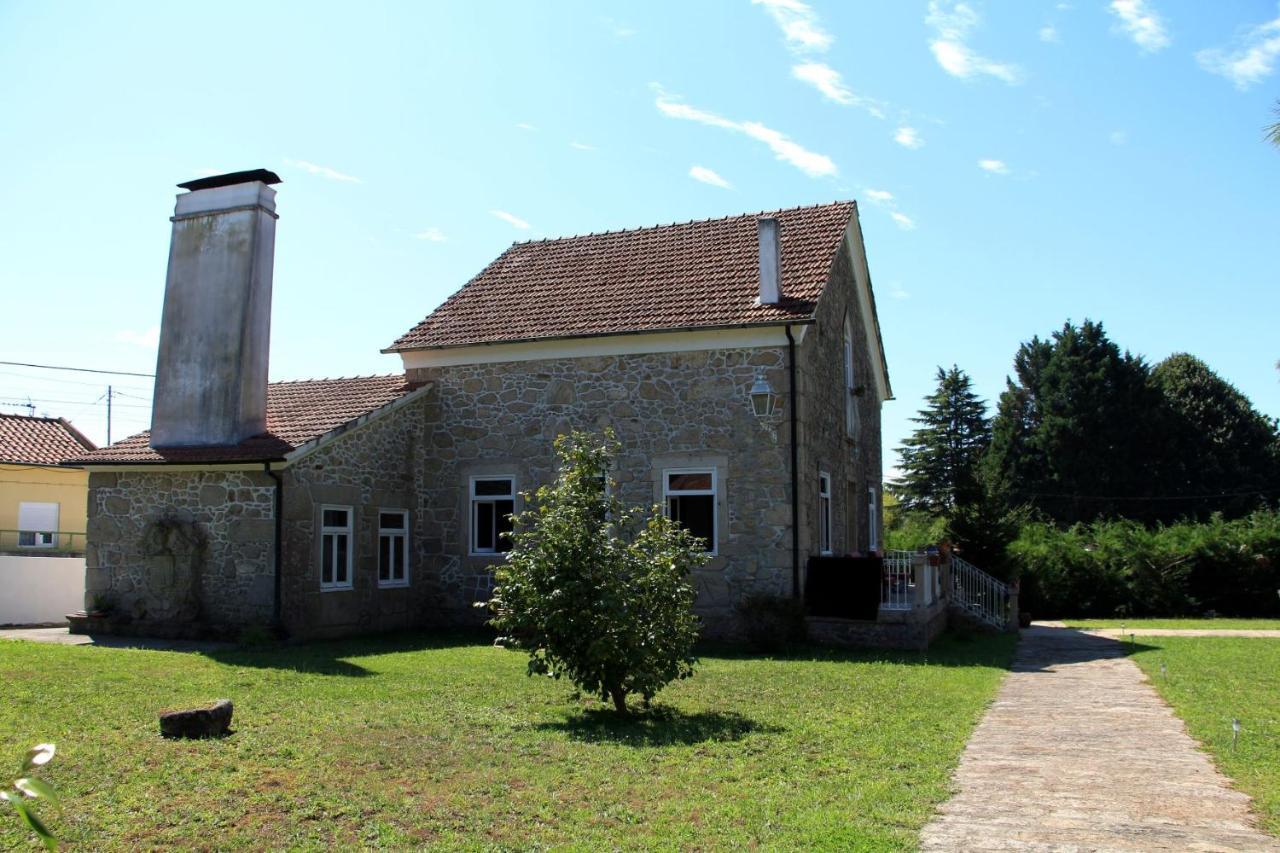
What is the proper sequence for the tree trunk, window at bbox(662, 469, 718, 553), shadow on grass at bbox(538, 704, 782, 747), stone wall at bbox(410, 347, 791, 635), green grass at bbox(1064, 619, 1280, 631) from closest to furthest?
1. shadow on grass at bbox(538, 704, 782, 747)
2. the tree trunk
3. stone wall at bbox(410, 347, 791, 635)
4. window at bbox(662, 469, 718, 553)
5. green grass at bbox(1064, 619, 1280, 631)

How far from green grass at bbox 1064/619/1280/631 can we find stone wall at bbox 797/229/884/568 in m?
4.96

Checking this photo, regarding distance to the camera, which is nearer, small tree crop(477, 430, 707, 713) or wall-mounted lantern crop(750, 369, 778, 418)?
small tree crop(477, 430, 707, 713)

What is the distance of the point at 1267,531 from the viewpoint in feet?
86.2

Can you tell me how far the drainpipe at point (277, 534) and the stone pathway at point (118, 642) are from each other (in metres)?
0.71

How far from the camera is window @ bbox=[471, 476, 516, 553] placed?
1827 centimetres

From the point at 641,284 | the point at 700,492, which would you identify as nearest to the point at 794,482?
the point at 700,492

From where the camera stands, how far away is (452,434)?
18578mm

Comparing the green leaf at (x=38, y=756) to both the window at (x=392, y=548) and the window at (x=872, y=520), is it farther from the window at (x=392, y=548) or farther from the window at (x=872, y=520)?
the window at (x=872, y=520)

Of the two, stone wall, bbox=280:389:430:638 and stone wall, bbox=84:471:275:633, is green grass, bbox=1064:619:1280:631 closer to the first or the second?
stone wall, bbox=280:389:430:638

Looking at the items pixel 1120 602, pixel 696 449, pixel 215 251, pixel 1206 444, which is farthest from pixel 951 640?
pixel 1206 444

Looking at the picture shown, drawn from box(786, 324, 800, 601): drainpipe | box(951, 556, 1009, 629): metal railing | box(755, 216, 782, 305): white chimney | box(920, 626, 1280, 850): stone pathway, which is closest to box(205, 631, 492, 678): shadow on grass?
box(786, 324, 800, 601): drainpipe

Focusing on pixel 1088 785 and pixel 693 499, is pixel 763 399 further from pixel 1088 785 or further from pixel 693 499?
pixel 1088 785

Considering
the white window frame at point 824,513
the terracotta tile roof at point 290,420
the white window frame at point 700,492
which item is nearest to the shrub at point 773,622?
the white window frame at point 700,492

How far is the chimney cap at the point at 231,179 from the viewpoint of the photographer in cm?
1722
